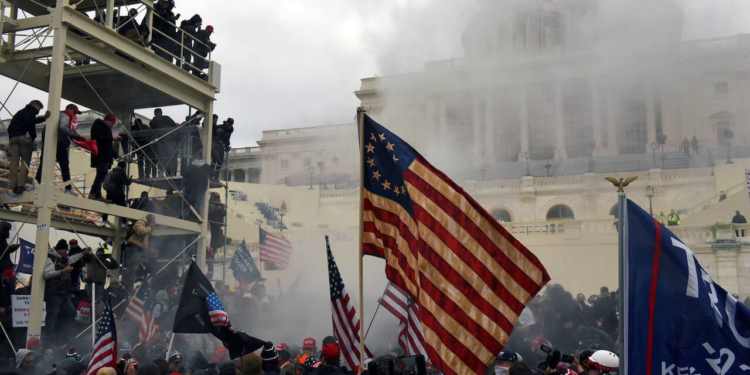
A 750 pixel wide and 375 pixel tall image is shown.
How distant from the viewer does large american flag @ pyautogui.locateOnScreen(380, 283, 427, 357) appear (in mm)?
7911

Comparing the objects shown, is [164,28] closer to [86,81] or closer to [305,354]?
[86,81]

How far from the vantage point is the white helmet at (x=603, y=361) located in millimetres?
6367

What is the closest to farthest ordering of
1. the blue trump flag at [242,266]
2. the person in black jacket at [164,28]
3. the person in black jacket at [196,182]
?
the person in black jacket at [164,28] → the person in black jacket at [196,182] → the blue trump flag at [242,266]

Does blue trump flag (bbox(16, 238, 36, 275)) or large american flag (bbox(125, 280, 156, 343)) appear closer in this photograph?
large american flag (bbox(125, 280, 156, 343))

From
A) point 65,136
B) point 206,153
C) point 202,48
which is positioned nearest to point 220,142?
point 206,153

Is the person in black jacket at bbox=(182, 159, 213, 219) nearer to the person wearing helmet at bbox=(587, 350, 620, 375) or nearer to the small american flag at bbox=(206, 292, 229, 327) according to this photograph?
the small american flag at bbox=(206, 292, 229, 327)

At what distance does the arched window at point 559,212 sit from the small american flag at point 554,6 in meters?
11.7

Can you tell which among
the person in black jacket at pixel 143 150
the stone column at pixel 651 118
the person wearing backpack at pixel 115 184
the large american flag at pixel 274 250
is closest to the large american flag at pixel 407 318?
the person wearing backpack at pixel 115 184

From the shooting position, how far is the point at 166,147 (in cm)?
1470

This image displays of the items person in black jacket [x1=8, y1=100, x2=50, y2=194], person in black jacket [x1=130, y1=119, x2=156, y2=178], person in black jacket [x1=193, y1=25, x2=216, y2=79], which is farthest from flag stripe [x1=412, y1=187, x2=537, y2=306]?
person in black jacket [x1=130, y1=119, x2=156, y2=178]

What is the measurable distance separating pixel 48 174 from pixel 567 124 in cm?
5001

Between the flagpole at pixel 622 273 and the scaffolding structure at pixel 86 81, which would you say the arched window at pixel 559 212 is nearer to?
the scaffolding structure at pixel 86 81

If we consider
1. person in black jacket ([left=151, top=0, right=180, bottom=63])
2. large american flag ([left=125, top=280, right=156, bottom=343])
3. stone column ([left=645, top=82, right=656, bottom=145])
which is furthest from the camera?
stone column ([left=645, top=82, right=656, bottom=145])

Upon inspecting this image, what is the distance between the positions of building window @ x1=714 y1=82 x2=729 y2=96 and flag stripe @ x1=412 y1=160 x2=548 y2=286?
54639mm
